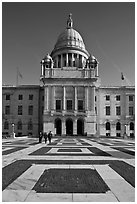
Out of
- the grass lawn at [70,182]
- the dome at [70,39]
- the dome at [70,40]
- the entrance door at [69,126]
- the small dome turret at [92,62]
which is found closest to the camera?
the grass lawn at [70,182]

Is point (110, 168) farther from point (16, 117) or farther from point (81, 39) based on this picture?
point (81, 39)

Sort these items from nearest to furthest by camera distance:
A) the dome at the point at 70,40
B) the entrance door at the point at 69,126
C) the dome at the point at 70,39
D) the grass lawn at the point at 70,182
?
the grass lawn at the point at 70,182
the entrance door at the point at 69,126
the dome at the point at 70,40
the dome at the point at 70,39

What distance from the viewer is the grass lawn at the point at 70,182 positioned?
597 cm

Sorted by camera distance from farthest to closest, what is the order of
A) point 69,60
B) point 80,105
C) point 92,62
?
point 69,60
point 92,62
point 80,105

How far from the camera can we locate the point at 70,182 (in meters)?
6.74

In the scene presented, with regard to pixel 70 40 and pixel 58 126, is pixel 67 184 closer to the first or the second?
pixel 58 126

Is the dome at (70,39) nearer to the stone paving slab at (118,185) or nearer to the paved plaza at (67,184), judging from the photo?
the paved plaza at (67,184)

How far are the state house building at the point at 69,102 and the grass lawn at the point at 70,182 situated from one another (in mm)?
45464

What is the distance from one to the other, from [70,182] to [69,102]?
48399mm

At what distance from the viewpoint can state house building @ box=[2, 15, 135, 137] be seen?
54.1 meters

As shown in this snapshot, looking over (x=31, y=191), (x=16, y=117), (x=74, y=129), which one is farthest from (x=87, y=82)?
(x=31, y=191)

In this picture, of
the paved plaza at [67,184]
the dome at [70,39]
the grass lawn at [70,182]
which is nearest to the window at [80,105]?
the dome at [70,39]

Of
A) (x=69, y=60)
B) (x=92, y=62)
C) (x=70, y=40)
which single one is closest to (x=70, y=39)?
(x=70, y=40)

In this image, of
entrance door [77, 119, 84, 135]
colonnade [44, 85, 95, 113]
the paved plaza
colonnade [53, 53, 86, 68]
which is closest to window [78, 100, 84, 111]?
colonnade [44, 85, 95, 113]
